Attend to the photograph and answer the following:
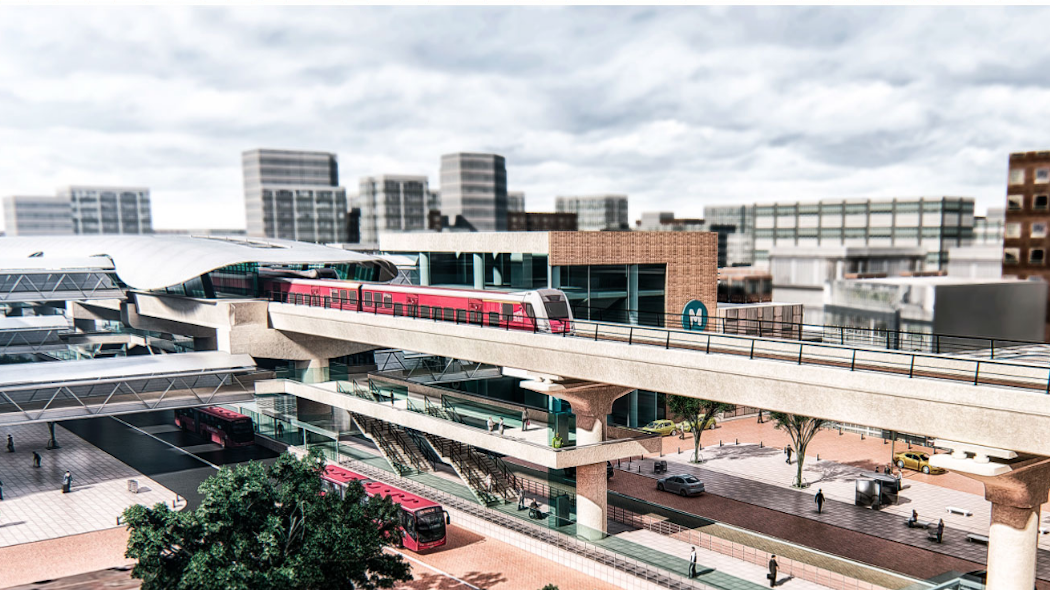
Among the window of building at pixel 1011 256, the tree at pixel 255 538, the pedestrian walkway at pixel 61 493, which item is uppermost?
the window of building at pixel 1011 256

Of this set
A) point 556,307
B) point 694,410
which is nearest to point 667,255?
point 694,410

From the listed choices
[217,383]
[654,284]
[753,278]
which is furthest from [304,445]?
[753,278]

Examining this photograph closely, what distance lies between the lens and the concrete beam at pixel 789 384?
2098cm

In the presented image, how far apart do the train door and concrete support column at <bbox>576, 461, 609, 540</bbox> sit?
8670 millimetres

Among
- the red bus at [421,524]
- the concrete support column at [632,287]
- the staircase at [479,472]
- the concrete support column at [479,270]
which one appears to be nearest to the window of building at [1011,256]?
the concrete support column at [632,287]

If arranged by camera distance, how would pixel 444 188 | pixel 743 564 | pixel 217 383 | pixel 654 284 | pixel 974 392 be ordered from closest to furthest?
pixel 974 392 → pixel 743 564 → pixel 217 383 → pixel 654 284 → pixel 444 188

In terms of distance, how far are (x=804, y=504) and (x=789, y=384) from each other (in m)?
24.2

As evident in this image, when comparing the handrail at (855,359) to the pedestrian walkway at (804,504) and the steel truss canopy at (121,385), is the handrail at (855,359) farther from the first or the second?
the steel truss canopy at (121,385)

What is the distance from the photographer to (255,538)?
2203cm

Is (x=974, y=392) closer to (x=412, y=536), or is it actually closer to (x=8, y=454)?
(x=412, y=536)

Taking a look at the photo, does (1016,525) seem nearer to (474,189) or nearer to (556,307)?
(556,307)

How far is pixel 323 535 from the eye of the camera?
21875 millimetres

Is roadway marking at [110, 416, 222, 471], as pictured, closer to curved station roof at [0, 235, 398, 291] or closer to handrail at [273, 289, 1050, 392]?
curved station roof at [0, 235, 398, 291]

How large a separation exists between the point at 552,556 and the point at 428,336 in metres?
13.7
